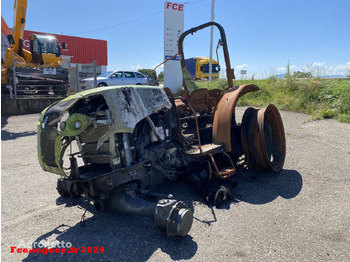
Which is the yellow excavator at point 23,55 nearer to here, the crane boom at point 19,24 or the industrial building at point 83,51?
the crane boom at point 19,24

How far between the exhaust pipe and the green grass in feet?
23.9

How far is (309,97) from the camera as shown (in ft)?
34.4

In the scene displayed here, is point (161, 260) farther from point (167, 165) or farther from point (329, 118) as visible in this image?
point (329, 118)


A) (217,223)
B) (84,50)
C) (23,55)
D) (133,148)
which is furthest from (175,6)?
(84,50)

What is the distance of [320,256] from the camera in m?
2.68

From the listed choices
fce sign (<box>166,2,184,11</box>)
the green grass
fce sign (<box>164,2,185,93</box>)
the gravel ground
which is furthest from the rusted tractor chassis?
fce sign (<box>166,2,184,11</box>)

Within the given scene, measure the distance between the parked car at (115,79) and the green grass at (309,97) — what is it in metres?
7.71

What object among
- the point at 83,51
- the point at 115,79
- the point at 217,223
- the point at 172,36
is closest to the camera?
the point at 217,223

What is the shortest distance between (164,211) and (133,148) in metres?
0.83

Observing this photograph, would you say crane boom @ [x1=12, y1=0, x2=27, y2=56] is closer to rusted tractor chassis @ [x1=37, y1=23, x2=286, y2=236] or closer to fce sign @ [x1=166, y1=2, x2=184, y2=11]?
fce sign @ [x1=166, y1=2, x2=184, y2=11]

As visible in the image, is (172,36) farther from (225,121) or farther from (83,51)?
(83,51)

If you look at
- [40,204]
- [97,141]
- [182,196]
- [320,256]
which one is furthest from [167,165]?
[320,256]

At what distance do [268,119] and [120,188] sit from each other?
2927mm

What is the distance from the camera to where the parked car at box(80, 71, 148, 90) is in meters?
16.2
